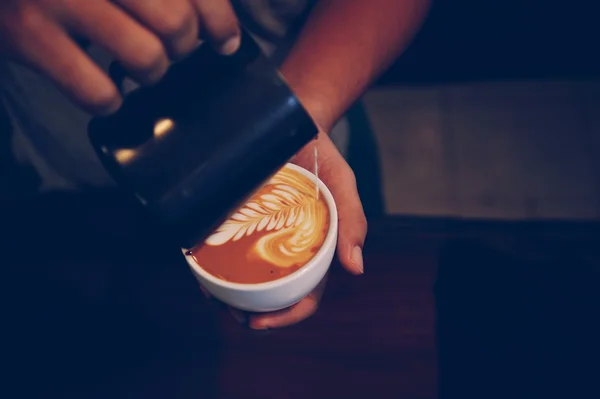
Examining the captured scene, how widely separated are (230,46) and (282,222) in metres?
0.28

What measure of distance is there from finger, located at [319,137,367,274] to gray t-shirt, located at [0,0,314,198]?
0.87ft

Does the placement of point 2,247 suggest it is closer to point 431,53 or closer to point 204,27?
point 204,27

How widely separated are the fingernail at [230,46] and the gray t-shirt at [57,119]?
0.44m

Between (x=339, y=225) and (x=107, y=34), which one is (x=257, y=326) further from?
(x=107, y=34)

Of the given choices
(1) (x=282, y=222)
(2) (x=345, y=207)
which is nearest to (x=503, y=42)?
(2) (x=345, y=207)

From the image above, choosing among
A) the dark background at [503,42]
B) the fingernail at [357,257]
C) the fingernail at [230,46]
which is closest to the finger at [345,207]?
the fingernail at [357,257]

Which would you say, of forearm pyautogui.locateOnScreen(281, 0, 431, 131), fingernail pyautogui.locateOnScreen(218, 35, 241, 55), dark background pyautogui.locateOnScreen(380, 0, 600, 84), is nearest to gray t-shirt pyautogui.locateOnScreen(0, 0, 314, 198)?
forearm pyautogui.locateOnScreen(281, 0, 431, 131)

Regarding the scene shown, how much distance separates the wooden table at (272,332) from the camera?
2.48 feet

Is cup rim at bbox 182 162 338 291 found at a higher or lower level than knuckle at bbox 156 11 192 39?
lower

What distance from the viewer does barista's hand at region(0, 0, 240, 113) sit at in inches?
18.0

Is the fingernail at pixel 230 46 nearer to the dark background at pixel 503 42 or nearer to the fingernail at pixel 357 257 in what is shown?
the fingernail at pixel 357 257

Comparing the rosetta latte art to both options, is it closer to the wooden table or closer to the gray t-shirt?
the wooden table

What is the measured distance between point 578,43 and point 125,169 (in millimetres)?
1787

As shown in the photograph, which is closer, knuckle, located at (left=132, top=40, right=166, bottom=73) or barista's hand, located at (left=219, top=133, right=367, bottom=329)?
knuckle, located at (left=132, top=40, right=166, bottom=73)
